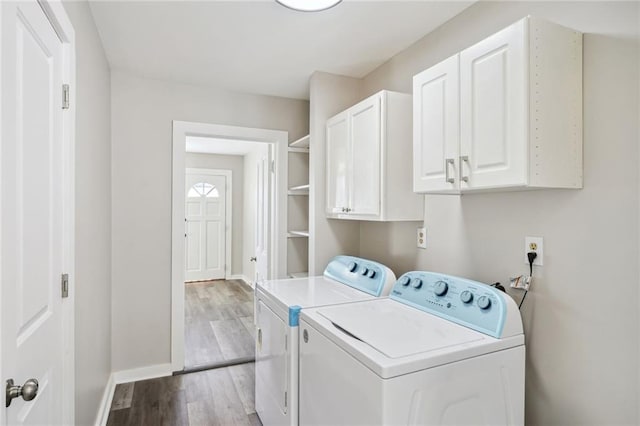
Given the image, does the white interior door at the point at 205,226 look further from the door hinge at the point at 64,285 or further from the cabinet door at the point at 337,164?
the door hinge at the point at 64,285

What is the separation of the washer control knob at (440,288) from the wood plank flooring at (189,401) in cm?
146

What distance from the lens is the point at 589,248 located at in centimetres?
133

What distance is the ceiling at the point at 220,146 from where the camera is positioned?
5.31m

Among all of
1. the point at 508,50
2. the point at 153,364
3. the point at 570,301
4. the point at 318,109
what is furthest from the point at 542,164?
the point at 153,364

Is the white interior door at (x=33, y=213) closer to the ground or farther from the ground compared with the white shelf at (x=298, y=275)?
farther from the ground

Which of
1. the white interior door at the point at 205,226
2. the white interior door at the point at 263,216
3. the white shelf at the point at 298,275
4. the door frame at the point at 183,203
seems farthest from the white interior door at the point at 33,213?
the white interior door at the point at 205,226

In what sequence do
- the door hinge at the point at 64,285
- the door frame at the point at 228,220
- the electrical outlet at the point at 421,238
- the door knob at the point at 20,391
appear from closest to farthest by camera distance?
the door knob at the point at 20,391
the door hinge at the point at 64,285
the electrical outlet at the point at 421,238
the door frame at the point at 228,220

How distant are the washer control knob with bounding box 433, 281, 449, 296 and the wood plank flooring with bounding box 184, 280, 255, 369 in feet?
7.18

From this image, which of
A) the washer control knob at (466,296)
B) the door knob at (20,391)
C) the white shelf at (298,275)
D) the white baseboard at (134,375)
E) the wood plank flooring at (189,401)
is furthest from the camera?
the white shelf at (298,275)

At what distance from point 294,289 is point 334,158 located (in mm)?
993

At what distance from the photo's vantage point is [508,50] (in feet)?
4.33

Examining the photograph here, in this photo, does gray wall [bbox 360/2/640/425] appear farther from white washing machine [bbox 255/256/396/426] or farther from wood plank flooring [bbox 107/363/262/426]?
wood plank flooring [bbox 107/363/262/426]

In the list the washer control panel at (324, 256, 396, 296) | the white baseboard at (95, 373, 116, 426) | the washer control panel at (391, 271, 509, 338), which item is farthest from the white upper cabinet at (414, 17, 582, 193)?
the white baseboard at (95, 373, 116, 426)

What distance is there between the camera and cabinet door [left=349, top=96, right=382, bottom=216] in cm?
212
